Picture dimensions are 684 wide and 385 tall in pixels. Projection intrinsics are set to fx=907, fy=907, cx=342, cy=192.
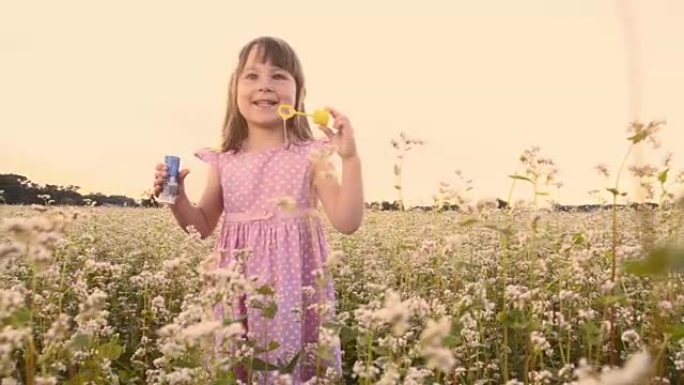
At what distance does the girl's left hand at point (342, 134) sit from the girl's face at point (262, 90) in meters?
0.66

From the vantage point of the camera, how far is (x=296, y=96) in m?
4.60

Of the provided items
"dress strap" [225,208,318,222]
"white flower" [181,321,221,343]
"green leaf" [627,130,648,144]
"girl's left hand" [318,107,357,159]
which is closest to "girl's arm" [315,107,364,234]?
"girl's left hand" [318,107,357,159]

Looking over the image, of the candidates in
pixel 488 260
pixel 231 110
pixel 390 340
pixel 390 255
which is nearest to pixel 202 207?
pixel 231 110

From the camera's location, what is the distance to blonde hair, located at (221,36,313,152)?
174 inches

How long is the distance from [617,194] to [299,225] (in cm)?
187

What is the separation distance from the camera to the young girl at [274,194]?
4.18m

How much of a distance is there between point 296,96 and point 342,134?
100 centimetres

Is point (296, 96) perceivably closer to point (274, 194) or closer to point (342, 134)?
point (274, 194)

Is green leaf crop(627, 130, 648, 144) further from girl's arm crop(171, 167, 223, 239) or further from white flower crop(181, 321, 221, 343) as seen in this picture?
girl's arm crop(171, 167, 223, 239)

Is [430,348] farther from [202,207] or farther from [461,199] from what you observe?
[202,207]

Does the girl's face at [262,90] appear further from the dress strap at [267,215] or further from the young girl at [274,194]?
the dress strap at [267,215]

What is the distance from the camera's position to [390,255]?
859 centimetres

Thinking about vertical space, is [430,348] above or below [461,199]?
below

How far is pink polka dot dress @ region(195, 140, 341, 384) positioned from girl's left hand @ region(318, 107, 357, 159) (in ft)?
1.73
